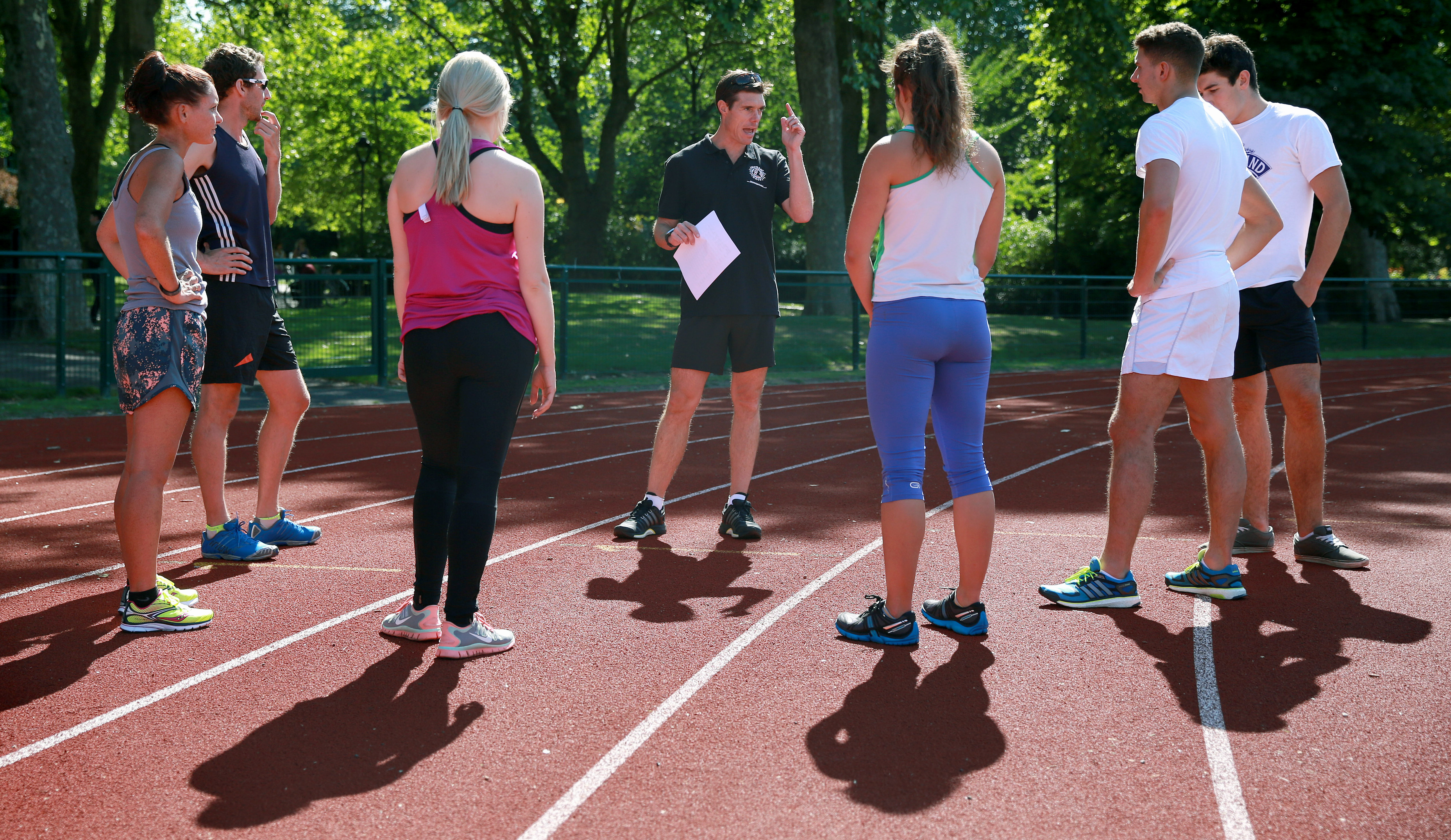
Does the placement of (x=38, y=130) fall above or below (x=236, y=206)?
above

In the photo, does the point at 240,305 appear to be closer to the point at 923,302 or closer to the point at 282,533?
the point at 282,533

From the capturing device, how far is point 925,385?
4039 mm

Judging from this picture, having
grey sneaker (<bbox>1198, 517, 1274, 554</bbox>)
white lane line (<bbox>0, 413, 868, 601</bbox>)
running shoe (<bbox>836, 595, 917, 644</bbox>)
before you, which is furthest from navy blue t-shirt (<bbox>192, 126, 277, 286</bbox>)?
grey sneaker (<bbox>1198, 517, 1274, 554</bbox>)

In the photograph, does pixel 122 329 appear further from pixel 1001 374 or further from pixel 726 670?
pixel 1001 374

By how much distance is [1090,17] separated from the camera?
2150cm

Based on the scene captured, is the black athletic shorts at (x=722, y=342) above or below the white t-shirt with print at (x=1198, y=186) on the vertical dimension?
below

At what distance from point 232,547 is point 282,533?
35 cm

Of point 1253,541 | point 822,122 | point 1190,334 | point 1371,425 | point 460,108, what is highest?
point 822,122

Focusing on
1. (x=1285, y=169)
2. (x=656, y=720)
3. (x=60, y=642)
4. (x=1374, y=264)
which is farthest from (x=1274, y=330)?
(x=1374, y=264)

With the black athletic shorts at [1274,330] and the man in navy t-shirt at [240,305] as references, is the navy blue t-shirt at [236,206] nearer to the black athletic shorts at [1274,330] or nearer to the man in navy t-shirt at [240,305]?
the man in navy t-shirt at [240,305]

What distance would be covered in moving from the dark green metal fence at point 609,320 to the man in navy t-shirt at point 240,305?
60cm

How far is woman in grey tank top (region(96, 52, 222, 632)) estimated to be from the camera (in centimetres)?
421

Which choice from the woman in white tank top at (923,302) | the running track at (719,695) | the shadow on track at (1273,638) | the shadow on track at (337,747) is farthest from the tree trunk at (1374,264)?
the shadow on track at (337,747)

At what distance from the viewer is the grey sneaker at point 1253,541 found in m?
5.48
